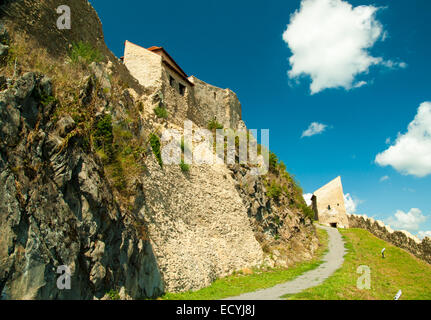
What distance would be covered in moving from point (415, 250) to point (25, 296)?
28.1 m

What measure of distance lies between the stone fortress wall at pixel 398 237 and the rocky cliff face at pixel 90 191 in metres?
12.1

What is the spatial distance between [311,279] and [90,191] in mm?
12690

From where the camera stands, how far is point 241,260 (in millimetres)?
17844

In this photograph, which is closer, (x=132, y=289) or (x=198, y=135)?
(x=132, y=289)

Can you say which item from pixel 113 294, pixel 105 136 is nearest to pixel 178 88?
pixel 105 136

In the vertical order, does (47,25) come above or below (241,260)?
above

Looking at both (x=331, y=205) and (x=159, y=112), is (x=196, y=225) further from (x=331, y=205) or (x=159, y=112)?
(x=331, y=205)

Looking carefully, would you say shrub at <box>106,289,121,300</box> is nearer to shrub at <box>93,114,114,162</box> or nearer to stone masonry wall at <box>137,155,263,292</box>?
stone masonry wall at <box>137,155,263,292</box>

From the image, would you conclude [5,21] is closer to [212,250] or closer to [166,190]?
[166,190]

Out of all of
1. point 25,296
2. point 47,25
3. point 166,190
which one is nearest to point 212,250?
point 166,190

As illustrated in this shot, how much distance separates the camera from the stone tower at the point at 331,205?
43.0m

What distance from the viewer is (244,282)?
50.2ft

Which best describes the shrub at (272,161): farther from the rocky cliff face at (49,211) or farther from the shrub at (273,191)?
the rocky cliff face at (49,211)

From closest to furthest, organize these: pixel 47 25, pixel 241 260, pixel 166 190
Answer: pixel 47 25 < pixel 166 190 < pixel 241 260
